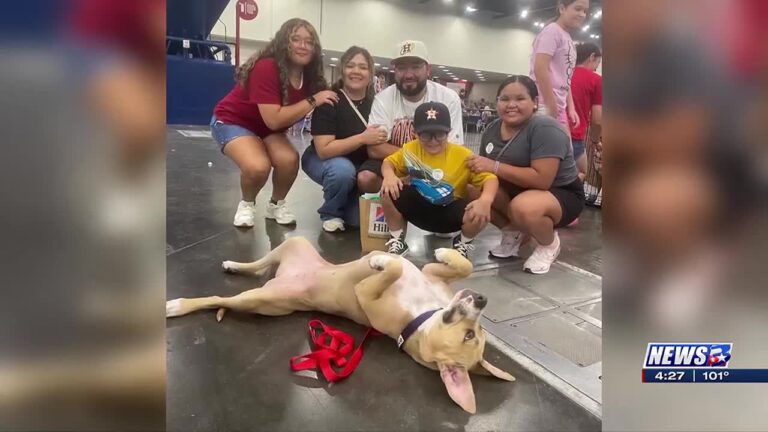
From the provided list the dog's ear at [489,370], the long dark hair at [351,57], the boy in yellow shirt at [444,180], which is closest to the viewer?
the dog's ear at [489,370]

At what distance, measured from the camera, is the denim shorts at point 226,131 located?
1981mm

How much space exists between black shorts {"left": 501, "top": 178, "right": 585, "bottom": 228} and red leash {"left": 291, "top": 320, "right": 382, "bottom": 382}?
0.85 m

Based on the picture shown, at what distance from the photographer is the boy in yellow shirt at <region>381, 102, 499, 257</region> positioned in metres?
1.55

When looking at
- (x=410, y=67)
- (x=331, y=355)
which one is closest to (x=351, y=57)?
(x=410, y=67)

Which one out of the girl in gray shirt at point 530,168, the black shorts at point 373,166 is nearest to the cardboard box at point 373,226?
the black shorts at point 373,166

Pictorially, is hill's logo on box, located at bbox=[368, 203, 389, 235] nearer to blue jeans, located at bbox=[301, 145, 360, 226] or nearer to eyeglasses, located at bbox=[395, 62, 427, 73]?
blue jeans, located at bbox=[301, 145, 360, 226]

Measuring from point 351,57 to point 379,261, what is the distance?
1126 millimetres

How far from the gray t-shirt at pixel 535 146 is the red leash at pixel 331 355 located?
2.78 feet

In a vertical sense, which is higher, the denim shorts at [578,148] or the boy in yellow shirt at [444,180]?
the denim shorts at [578,148]

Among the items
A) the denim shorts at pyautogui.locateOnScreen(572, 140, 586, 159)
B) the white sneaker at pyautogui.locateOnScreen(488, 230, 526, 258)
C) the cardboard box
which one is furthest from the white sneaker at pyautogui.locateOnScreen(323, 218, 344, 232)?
the denim shorts at pyautogui.locateOnScreen(572, 140, 586, 159)

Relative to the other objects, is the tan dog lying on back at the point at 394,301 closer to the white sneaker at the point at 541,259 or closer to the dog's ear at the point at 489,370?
the dog's ear at the point at 489,370

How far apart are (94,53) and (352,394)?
0.73 meters

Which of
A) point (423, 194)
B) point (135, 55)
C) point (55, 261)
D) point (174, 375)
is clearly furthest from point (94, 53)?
point (423, 194)

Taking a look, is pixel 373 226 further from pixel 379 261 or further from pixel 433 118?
pixel 379 261
